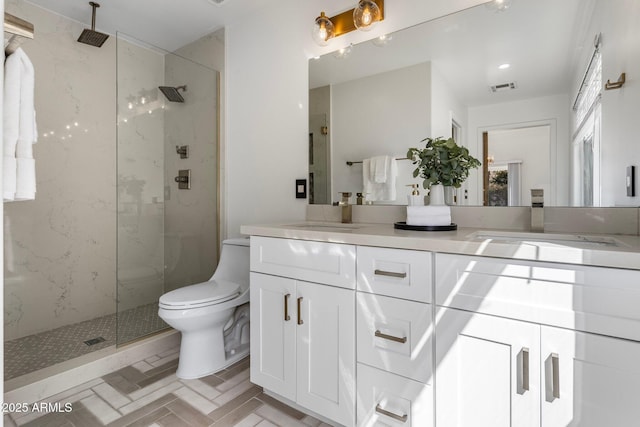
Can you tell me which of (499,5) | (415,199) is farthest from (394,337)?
(499,5)

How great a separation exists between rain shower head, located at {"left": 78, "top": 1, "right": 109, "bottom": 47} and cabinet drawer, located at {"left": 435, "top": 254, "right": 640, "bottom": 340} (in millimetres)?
2958

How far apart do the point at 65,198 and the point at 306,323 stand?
233cm

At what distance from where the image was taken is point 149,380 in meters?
1.84

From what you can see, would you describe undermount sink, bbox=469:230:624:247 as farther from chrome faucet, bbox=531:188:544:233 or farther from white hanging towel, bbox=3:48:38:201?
white hanging towel, bbox=3:48:38:201

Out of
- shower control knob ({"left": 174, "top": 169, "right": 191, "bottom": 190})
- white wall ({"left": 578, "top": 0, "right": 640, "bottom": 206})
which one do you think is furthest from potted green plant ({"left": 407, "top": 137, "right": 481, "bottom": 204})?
shower control knob ({"left": 174, "top": 169, "right": 191, "bottom": 190})

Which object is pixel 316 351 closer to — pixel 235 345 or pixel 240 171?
pixel 235 345

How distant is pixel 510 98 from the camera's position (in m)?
1.49

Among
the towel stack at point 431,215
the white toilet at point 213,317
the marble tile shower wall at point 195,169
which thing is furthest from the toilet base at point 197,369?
the towel stack at point 431,215

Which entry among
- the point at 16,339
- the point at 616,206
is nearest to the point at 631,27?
the point at 616,206

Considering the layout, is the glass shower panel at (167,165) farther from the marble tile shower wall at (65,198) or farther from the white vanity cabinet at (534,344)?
the white vanity cabinet at (534,344)

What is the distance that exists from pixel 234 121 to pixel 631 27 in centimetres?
235

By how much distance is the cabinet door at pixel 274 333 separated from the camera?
4.78 feet

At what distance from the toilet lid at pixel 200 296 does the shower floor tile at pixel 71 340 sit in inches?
24.2

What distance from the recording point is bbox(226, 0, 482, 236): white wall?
6.98 feet
